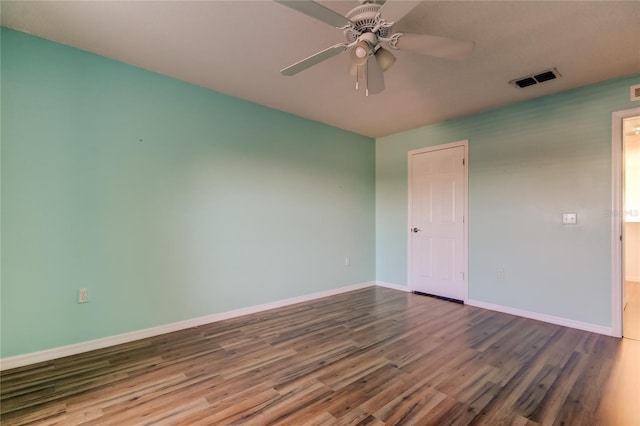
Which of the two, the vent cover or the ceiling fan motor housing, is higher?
the vent cover

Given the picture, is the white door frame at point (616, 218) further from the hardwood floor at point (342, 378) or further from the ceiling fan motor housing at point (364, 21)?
the ceiling fan motor housing at point (364, 21)

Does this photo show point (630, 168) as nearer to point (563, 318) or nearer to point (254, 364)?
point (563, 318)

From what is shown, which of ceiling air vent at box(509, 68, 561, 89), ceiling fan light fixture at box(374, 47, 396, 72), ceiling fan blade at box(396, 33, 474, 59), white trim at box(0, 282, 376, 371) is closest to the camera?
ceiling fan blade at box(396, 33, 474, 59)

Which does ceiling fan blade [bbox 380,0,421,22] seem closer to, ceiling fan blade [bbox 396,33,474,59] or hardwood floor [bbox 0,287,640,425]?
ceiling fan blade [bbox 396,33,474,59]

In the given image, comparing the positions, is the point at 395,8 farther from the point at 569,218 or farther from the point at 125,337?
the point at 125,337

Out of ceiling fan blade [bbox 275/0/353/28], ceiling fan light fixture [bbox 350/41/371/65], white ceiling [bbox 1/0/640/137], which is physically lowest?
ceiling fan light fixture [bbox 350/41/371/65]

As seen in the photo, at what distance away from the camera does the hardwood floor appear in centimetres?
169

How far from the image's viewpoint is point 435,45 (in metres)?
1.76

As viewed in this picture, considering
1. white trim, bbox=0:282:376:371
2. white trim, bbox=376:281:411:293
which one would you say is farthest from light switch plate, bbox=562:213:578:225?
white trim, bbox=0:282:376:371

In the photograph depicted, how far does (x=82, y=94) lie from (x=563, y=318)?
16.9ft

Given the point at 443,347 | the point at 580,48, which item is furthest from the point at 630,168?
the point at 443,347

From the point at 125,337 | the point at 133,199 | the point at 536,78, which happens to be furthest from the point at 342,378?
the point at 536,78

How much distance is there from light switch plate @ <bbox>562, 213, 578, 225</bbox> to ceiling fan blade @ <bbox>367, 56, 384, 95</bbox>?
254cm

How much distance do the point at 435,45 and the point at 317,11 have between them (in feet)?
2.50
